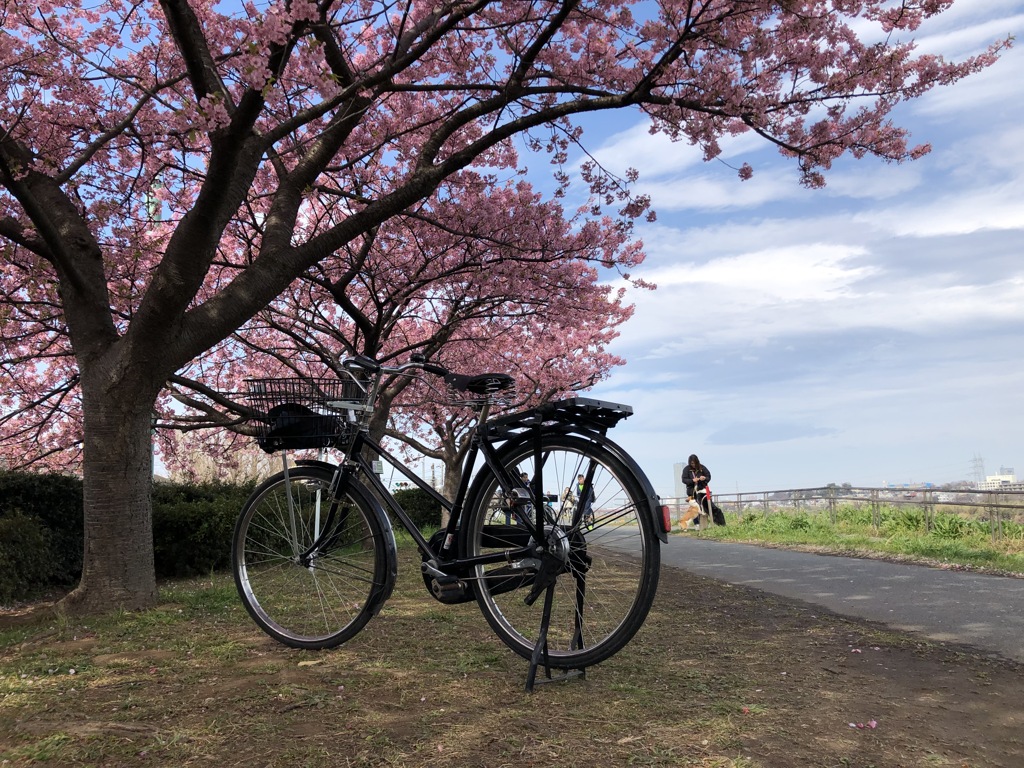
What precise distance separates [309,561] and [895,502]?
10.8m

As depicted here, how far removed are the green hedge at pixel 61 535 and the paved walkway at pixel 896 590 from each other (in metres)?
5.90

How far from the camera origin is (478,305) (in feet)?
34.5

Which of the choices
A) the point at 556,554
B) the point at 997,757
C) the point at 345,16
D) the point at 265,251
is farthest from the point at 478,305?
the point at 997,757

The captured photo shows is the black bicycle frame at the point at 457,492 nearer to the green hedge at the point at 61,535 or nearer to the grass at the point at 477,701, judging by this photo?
the grass at the point at 477,701

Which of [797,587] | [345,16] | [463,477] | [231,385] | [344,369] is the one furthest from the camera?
[231,385]

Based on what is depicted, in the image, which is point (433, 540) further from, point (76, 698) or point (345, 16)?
point (345, 16)

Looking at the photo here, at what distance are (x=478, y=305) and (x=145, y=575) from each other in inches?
257

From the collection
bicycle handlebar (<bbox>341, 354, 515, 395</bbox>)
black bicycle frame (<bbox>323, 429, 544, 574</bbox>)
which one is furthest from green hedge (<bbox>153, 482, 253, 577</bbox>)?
bicycle handlebar (<bbox>341, 354, 515, 395</bbox>)

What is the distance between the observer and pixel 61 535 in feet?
27.6

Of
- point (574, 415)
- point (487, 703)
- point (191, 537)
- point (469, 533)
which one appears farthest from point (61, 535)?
point (574, 415)

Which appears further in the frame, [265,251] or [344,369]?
[265,251]

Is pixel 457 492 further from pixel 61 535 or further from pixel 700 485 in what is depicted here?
pixel 700 485

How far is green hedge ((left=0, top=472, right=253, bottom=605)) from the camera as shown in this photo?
24.5 ft

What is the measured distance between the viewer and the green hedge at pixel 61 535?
7.47 meters
